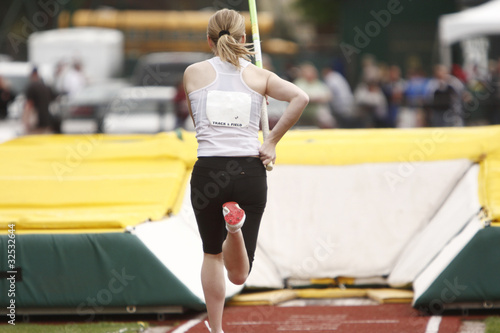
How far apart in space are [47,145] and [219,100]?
13.6 feet

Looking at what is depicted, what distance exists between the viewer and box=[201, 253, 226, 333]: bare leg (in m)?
5.28

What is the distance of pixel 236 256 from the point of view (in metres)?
5.23

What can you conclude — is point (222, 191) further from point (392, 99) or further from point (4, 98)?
point (392, 99)

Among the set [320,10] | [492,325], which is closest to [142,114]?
[492,325]

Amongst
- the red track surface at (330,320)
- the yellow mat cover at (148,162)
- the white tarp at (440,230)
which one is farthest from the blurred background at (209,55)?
the red track surface at (330,320)

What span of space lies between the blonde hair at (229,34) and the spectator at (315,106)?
13401 mm

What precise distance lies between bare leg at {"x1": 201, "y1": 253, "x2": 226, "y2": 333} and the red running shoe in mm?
340

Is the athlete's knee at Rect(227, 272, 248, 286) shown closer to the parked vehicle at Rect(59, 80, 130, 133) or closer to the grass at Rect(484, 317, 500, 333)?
the grass at Rect(484, 317, 500, 333)

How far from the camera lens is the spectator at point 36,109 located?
56.2ft

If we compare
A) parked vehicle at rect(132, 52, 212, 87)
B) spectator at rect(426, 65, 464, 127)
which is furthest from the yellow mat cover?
parked vehicle at rect(132, 52, 212, 87)

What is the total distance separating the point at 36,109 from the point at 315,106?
19.7ft

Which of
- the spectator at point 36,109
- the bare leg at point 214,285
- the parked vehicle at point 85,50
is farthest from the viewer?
the parked vehicle at point 85,50

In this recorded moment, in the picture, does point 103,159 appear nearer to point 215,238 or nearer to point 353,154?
point 353,154

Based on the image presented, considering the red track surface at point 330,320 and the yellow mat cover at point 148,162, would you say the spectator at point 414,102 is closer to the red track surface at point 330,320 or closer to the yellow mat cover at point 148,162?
the yellow mat cover at point 148,162
